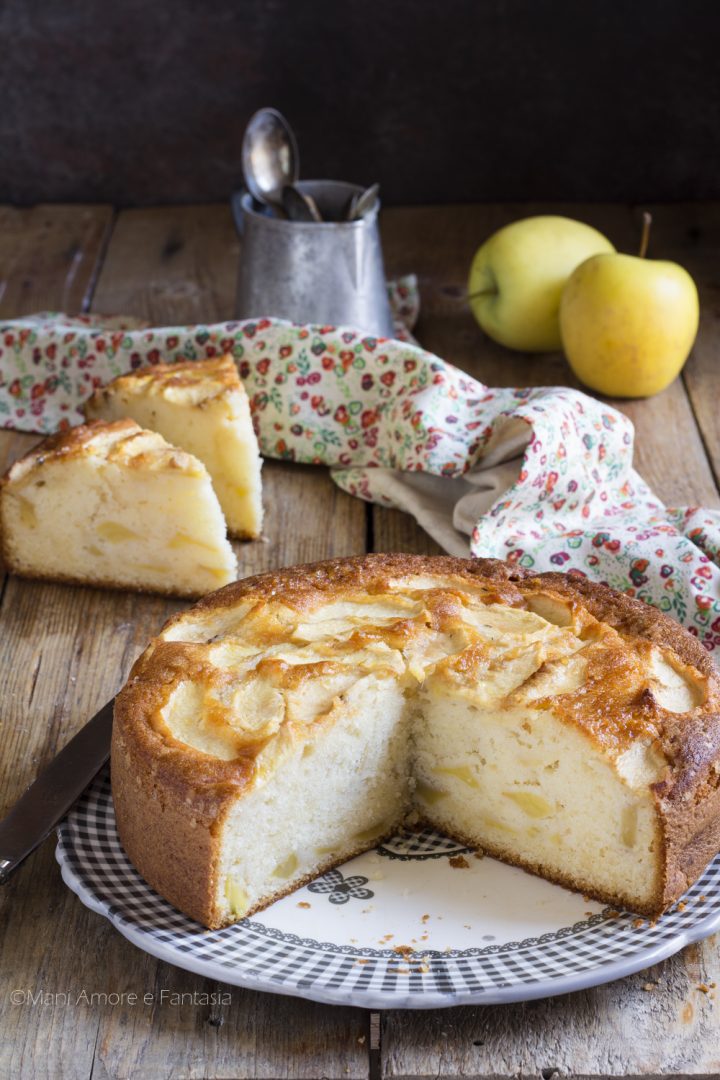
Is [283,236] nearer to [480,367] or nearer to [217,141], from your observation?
[480,367]

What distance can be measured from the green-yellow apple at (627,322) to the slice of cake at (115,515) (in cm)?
127

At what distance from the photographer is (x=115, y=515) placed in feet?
10.2

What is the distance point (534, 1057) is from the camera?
1963 millimetres

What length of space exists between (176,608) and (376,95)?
266cm

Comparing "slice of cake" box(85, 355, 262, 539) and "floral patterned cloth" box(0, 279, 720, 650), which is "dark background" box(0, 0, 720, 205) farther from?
"slice of cake" box(85, 355, 262, 539)

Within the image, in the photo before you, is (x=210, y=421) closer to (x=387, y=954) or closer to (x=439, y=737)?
(x=439, y=737)

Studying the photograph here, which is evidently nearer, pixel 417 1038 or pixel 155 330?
pixel 417 1038

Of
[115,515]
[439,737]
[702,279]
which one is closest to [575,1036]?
[439,737]

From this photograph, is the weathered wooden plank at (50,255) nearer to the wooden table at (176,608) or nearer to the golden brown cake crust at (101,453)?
the wooden table at (176,608)

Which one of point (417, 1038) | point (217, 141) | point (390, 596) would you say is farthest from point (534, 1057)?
point (217, 141)

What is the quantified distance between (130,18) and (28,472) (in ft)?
8.11

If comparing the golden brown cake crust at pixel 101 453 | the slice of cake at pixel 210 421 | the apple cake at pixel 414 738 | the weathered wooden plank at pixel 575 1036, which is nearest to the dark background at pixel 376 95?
the slice of cake at pixel 210 421

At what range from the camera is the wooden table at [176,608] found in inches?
77.8

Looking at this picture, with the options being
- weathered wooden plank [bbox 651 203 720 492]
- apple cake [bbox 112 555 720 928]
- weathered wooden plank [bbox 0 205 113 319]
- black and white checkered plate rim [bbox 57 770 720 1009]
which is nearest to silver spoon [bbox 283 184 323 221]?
weathered wooden plank [bbox 0 205 113 319]
